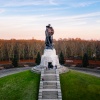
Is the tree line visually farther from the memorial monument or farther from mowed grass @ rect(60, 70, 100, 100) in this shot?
mowed grass @ rect(60, 70, 100, 100)

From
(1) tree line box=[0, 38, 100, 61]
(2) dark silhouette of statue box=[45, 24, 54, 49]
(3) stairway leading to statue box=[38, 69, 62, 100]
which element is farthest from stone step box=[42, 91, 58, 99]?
(1) tree line box=[0, 38, 100, 61]

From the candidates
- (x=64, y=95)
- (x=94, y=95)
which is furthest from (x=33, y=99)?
(x=94, y=95)

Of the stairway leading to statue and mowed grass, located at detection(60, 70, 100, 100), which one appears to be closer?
the stairway leading to statue

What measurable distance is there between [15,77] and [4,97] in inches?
309

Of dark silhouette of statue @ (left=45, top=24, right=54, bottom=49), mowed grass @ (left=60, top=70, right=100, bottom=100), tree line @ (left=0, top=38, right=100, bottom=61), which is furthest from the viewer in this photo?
tree line @ (left=0, top=38, right=100, bottom=61)

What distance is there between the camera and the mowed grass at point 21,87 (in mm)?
31700

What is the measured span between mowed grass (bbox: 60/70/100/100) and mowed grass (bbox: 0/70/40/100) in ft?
14.1

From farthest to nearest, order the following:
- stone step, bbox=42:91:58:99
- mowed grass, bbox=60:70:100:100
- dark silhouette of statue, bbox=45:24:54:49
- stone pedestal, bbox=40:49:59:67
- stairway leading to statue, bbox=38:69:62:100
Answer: dark silhouette of statue, bbox=45:24:54:49
stone pedestal, bbox=40:49:59:67
mowed grass, bbox=60:70:100:100
stairway leading to statue, bbox=38:69:62:100
stone step, bbox=42:91:58:99

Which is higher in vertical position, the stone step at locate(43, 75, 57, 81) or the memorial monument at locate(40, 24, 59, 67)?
the memorial monument at locate(40, 24, 59, 67)

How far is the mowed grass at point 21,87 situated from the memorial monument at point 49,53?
346cm

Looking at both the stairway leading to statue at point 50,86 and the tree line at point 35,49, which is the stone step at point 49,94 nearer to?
the stairway leading to statue at point 50,86

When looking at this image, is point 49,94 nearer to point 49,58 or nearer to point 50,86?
point 50,86

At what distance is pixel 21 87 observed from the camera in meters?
34.3

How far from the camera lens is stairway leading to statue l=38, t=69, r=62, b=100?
3040cm
